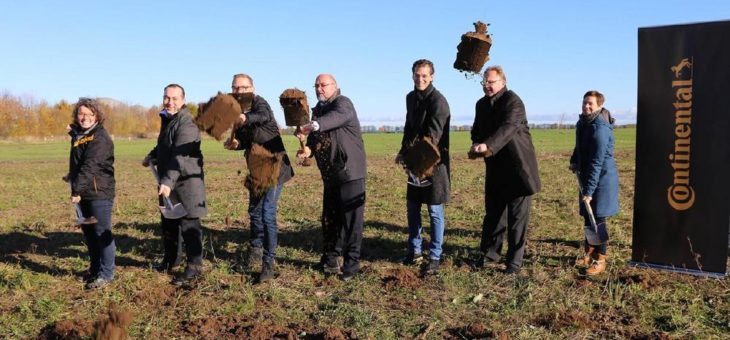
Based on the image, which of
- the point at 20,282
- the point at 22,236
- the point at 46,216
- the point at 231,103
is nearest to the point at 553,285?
the point at 231,103

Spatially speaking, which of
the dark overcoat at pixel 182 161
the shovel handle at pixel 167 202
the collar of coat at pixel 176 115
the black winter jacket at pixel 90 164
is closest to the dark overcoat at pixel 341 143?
the dark overcoat at pixel 182 161

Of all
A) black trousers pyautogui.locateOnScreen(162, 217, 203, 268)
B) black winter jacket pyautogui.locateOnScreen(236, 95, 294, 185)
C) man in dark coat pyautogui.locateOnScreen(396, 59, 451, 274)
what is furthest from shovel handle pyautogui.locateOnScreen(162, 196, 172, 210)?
man in dark coat pyautogui.locateOnScreen(396, 59, 451, 274)

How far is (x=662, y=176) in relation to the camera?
577 centimetres

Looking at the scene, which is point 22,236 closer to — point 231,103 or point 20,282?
point 20,282

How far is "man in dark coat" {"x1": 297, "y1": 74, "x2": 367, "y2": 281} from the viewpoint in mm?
5703

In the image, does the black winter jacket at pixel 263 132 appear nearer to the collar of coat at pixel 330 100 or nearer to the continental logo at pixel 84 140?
the collar of coat at pixel 330 100

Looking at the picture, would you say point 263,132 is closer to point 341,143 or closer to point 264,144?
point 264,144

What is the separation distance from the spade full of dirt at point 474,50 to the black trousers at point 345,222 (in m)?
1.88

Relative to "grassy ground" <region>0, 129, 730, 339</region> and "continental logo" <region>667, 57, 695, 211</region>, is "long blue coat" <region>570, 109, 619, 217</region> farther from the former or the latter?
"grassy ground" <region>0, 129, 730, 339</region>

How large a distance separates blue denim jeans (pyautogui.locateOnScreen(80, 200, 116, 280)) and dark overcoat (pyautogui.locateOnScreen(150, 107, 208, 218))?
0.67 metres

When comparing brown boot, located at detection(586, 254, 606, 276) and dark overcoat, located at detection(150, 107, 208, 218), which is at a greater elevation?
dark overcoat, located at detection(150, 107, 208, 218)

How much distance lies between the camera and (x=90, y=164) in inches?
222

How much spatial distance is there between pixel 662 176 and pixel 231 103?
444 centimetres

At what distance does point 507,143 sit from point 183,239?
370 cm
